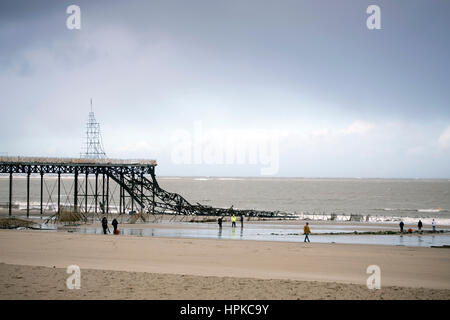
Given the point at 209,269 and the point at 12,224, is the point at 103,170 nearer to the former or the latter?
the point at 12,224

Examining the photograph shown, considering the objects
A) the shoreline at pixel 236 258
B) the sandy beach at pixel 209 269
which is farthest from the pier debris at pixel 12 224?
the sandy beach at pixel 209 269

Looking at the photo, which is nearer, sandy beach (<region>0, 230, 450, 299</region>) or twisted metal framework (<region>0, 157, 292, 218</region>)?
sandy beach (<region>0, 230, 450, 299</region>)

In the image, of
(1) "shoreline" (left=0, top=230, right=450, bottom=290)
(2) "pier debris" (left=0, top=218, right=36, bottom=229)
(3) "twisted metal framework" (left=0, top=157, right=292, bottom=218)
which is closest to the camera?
(1) "shoreline" (left=0, top=230, right=450, bottom=290)

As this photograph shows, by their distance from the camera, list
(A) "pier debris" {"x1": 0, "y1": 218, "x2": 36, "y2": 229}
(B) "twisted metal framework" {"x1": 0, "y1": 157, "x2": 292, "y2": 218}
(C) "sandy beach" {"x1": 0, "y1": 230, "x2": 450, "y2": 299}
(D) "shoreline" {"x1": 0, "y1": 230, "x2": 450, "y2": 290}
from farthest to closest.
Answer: (B) "twisted metal framework" {"x1": 0, "y1": 157, "x2": 292, "y2": 218}
(A) "pier debris" {"x1": 0, "y1": 218, "x2": 36, "y2": 229}
(D) "shoreline" {"x1": 0, "y1": 230, "x2": 450, "y2": 290}
(C) "sandy beach" {"x1": 0, "y1": 230, "x2": 450, "y2": 299}

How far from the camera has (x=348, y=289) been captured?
15266 mm

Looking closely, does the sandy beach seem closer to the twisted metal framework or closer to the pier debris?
the pier debris

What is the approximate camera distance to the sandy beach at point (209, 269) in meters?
14.6

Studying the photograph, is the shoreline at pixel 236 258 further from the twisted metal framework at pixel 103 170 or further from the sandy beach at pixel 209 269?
the twisted metal framework at pixel 103 170

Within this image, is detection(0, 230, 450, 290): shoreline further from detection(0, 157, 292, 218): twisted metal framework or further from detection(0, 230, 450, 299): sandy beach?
detection(0, 157, 292, 218): twisted metal framework

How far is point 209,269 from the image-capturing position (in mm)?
19266

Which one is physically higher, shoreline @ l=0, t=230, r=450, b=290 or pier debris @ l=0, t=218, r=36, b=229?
pier debris @ l=0, t=218, r=36, b=229

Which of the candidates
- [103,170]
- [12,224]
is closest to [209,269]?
[12,224]

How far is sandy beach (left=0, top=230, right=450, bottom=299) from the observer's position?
573 inches

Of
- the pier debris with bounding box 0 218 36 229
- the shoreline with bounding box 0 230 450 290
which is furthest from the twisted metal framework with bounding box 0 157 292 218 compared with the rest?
the shoreline with bounding box 0 230 450 290
